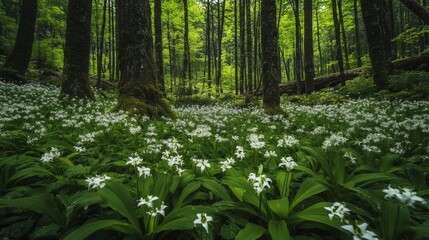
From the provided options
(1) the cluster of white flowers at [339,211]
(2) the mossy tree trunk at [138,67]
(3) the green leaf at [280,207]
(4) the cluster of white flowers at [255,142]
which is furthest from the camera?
(2) the mossy tree trunk at [138,67]

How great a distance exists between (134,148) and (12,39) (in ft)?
86.5

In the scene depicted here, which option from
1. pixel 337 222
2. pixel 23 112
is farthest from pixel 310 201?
pixel 23 112

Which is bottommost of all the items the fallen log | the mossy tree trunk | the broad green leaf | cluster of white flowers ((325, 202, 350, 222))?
the broad green leaf

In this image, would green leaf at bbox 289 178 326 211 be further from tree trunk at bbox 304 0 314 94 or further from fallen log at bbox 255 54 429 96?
fallen log at bbox 255 54 429 96

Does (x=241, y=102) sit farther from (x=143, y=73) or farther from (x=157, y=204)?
(x=157, y=204)

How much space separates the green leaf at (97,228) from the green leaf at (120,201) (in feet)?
0.22

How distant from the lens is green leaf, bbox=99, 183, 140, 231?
2199 millimetres

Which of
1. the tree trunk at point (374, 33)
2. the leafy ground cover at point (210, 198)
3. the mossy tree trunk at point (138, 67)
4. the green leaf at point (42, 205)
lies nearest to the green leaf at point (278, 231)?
the leafy ground cover at point (210, 198)

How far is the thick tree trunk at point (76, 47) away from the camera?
1090 cm

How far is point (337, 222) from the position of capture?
2002 mm

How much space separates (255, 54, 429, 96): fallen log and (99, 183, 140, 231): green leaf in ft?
61.2

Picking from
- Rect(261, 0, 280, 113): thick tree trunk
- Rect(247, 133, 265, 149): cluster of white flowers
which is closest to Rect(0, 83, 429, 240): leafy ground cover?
Rect(247, 133, 265, 149): cluster of white flowers

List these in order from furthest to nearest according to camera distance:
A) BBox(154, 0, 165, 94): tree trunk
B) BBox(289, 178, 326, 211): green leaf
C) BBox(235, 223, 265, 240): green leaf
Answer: BBox(154, 0, 165, 94): tree trunk, BBox(289, 178, 326, 211): green leaf, BBox(235, 223, 265, 240): green leaf

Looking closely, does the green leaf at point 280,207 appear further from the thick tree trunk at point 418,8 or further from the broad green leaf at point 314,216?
the thick tree trunk at point 418,8
